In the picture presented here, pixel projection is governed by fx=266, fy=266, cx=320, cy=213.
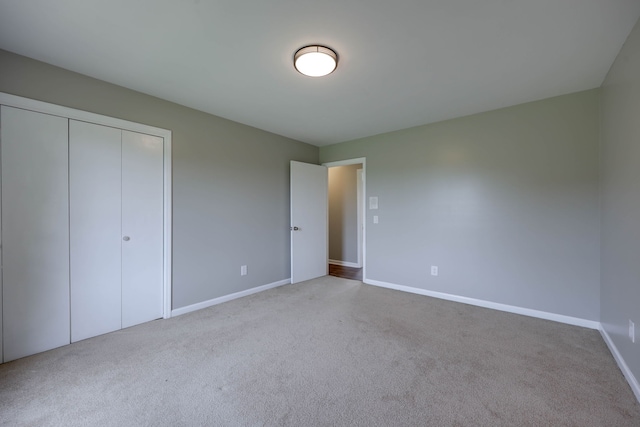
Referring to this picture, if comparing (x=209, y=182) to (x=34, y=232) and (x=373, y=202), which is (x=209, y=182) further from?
(x=373, y=202)

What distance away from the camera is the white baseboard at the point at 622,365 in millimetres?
1674

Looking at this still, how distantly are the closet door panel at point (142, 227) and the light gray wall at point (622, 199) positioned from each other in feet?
12.8

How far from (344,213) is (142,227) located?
12.8ft

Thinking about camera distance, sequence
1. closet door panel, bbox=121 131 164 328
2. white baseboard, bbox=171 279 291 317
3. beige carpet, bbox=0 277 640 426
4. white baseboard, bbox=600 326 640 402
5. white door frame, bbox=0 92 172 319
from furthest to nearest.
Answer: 1. white baseboard, bbox=171 279 291 317
2. closet door panel, bbox=121 131 164 328
3. white door frame, bbox=0 92 172 319
4. white baseboard, bbox=600 326 640 402
5. beige carpet, bbox=0 277 640 426

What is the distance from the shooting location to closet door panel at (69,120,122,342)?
91.7 inches

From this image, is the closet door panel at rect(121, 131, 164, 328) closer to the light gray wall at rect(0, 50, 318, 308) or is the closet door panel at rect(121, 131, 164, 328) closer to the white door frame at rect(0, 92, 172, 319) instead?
the white door frame at rect(0, 92, 172, 319)

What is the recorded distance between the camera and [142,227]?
273 cm

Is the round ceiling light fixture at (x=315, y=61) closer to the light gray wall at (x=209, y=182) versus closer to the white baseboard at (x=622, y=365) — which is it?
the light gray wall at (x=209, y=182)

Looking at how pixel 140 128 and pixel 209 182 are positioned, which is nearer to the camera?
pixel 140 128

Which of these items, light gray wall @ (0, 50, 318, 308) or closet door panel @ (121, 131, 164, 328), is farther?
closet door panel @ (121, 131, 164, 328)

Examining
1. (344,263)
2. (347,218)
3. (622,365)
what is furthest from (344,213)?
(622,365)

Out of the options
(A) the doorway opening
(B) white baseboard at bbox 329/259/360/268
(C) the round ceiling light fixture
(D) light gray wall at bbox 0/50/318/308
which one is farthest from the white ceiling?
(B) white baseboard at bbox 329/259/360/268

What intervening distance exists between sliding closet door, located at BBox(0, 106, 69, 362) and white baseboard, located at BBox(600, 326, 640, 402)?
4.22 m

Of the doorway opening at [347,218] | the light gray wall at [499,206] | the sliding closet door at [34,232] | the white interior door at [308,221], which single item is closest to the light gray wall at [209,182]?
the white interior door at [308,221]
